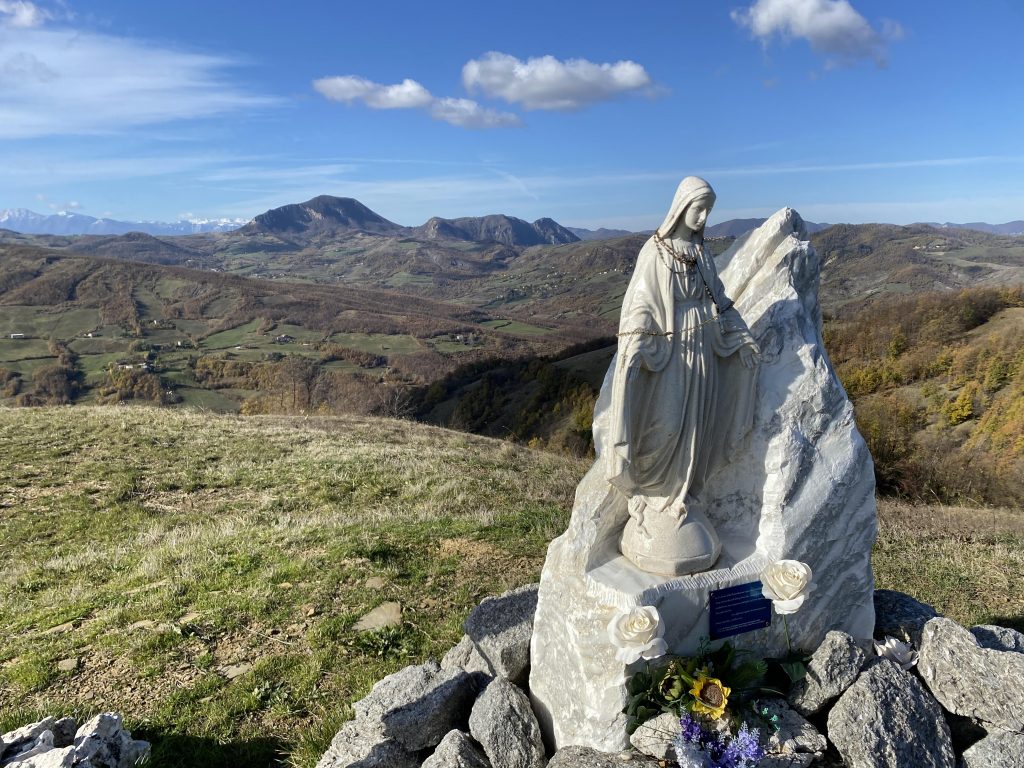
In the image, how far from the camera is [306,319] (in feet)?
300

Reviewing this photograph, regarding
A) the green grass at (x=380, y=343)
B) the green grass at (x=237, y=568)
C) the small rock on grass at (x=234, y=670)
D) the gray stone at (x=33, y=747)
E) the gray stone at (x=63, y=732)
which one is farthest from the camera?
the green grass at (x=380, y=343)

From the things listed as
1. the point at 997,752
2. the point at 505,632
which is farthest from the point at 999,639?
the point at 505,632

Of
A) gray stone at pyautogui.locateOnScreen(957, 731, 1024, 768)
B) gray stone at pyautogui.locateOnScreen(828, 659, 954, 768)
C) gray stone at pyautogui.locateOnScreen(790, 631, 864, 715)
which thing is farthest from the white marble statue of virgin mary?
gray stone at pyautogui.locateOnScreen(957, 731, 1024, 768)

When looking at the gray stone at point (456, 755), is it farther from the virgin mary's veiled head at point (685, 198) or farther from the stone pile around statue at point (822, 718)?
the virgin mary's veiled head at point (685, 198)

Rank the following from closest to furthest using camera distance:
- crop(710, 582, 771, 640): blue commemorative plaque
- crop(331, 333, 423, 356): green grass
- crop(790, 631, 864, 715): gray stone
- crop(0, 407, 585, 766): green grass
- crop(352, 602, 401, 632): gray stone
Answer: crop(790, 631, 864, 715): gray stone → crop(710, 582, 771, 640): blue commemorative plaque → crop(0, 407, 585, 766): green grass → crop(352, 602, 401, 632): gray stone → crop(331, 333, 423, 356): green grass

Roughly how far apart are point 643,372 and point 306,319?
93.0m

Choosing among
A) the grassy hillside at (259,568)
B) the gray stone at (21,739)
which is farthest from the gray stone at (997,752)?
the gray stone at (21,739)

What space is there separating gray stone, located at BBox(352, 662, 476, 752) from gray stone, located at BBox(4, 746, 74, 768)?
1906 mm

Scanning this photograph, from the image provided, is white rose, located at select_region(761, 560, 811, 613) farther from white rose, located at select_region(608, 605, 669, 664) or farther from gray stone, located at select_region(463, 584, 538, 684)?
A: gray stone, located at select_region(463, 584, 538, 684)

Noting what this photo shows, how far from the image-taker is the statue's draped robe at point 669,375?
441cm

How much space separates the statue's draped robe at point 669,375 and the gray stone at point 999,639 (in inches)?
121

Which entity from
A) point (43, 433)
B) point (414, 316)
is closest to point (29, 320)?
point (414, 316)

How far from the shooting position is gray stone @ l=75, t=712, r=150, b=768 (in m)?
4.44

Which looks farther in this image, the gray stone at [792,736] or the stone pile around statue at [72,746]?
the stone pile around statue at [72,746]
